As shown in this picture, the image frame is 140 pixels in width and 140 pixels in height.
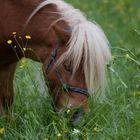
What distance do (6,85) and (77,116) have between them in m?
0.92

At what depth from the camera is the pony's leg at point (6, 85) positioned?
5.83 meters

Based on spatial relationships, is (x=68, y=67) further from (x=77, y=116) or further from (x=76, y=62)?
(x=77, y=116)

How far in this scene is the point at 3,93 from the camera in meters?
→ 5.93

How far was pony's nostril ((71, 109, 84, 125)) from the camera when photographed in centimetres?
526

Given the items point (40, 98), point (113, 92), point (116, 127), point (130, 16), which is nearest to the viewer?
point (116, 127)

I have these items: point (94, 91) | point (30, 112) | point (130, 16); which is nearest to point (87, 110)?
point (94, 91)

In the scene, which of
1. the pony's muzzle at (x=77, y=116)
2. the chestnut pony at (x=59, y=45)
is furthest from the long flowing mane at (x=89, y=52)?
the pony's muzzle at (x=77, y=116)

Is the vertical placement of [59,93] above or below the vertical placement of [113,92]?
above

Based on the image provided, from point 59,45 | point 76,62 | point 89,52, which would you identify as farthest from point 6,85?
point 89,52

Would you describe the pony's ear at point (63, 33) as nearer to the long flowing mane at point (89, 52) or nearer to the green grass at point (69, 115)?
the long flowing mane at point (89, 52)

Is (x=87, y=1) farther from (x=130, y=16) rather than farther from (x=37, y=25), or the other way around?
(x=37, y=25)

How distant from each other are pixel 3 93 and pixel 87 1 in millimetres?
5141

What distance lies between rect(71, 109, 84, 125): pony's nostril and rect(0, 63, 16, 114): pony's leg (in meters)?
0.82

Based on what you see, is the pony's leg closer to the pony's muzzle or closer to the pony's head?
the pony's head
